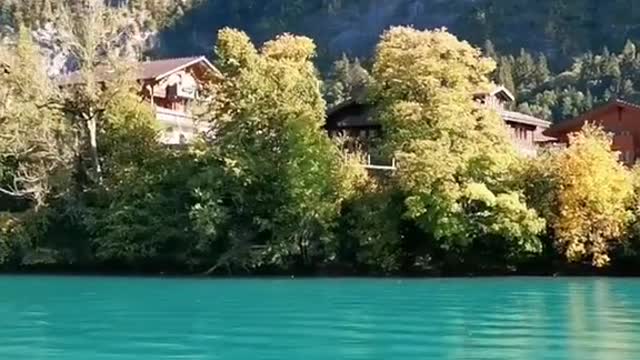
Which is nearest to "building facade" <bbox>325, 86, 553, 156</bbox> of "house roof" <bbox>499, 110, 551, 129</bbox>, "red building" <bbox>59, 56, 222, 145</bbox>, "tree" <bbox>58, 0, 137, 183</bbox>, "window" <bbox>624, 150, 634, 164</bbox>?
"house roof" <bbox>499, 110, 551, 129</bbox>

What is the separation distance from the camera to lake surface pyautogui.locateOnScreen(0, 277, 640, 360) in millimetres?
20359

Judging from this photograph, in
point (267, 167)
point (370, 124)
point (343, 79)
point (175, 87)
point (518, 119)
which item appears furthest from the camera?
point (343, 79)

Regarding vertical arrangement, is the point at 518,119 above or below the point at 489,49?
below

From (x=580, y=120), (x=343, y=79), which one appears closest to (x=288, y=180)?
(x=580, y=120)

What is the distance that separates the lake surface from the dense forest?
8.28 m

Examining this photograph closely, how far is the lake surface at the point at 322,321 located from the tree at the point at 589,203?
7.38 meters

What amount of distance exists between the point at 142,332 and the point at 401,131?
31247 mm

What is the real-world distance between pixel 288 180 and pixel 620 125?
31.3 meters

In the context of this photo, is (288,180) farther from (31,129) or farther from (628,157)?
(628,157)

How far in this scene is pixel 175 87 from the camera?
253ft

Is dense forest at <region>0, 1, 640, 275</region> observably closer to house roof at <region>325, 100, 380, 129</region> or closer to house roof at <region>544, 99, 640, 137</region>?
house roof at <region>325, 100, 380, 129</region>

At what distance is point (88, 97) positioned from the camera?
57.4 metres

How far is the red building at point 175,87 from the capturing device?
68875 millimetres

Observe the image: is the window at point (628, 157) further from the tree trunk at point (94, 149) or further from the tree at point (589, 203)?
the tree trunk at point (94, 149)
